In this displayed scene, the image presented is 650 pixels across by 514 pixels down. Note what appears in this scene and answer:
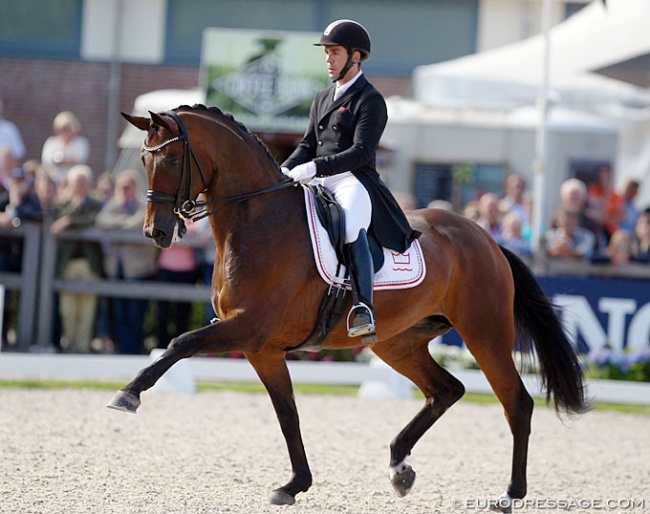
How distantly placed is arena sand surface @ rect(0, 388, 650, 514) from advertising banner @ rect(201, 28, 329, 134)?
5.04m

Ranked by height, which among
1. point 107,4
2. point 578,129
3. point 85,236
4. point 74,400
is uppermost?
point 107,4

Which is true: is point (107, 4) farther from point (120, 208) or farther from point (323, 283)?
point (323, 283)

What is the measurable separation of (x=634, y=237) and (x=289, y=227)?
7.44 metres

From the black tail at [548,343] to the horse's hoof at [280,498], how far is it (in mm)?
1982

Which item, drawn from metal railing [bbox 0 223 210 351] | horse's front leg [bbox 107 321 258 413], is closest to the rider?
horse's front leg [bbox 107 321 258 413]

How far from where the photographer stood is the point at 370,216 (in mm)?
6383

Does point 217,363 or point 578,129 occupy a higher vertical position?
point 578,129

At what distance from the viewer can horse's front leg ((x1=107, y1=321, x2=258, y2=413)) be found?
5348 mm

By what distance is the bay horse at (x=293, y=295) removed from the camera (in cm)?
575

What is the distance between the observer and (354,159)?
6.16 meters

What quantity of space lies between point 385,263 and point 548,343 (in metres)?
1.47

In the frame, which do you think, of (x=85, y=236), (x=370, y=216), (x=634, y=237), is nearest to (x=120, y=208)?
(x=85, y=236)

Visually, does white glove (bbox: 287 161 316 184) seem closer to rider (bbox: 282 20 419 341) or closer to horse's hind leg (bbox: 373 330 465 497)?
rider (bbox: 282 20 419 341)

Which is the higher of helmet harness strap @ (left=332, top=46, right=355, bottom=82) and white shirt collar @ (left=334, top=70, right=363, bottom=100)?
helmet harness strap @ (left=332, top=46, right=355, bottom=82)
